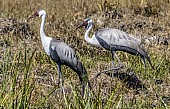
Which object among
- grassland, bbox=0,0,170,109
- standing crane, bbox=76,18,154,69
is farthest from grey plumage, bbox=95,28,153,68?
grassland, bbox=0,0,170,109

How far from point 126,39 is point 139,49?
0.37m

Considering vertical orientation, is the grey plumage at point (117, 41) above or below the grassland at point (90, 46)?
above

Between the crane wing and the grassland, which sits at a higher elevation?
the crane wing

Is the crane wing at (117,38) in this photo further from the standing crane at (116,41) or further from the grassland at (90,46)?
the grassland at (90,46)

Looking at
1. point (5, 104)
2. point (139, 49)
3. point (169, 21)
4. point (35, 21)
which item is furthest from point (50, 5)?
point (5, 104)

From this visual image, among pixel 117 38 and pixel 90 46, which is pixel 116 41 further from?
pixel 90 46

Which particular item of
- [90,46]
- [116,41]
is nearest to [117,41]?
[116,41]

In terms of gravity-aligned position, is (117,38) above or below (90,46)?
above

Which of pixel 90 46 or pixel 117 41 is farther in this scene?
pixel 90 46

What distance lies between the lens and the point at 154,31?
35.1ft

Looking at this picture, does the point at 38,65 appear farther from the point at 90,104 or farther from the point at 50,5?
the point at 50,5

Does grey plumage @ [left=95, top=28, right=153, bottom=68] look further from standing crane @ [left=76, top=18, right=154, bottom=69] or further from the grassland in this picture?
the grassland

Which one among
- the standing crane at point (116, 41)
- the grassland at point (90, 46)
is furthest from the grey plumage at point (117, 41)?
the grassland at point (90, 46)

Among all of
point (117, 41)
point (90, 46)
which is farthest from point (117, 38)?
point (90, 46)
